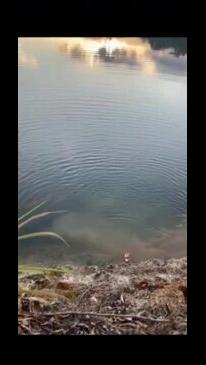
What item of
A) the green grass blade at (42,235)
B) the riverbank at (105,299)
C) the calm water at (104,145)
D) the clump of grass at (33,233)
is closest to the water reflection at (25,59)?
the calm water at (104,145)

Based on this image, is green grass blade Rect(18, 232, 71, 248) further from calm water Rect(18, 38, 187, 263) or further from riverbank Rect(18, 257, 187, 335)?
riverbank Rect(18, 257, 187, 335)

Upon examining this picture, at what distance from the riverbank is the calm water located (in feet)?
0.26

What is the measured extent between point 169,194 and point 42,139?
751mm

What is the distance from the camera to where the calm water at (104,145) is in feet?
10.1

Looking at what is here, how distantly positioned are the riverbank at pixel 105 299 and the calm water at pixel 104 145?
0.26 feet

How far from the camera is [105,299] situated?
3.05m

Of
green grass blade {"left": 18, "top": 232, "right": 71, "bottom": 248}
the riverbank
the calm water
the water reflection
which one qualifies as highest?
the water reflection

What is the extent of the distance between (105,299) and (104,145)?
2.72ft

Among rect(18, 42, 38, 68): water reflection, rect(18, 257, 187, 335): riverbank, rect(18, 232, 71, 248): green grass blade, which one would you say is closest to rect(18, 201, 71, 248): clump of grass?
rect(18, 232, 71, 248): green grass blade

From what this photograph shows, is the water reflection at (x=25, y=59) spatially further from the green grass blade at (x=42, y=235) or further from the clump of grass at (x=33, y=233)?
the green grass blade at (x=42, y=235)

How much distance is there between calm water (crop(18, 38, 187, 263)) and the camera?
307 cm
